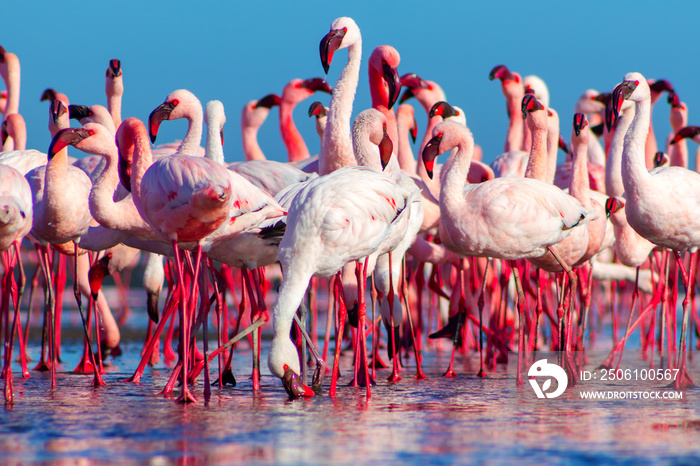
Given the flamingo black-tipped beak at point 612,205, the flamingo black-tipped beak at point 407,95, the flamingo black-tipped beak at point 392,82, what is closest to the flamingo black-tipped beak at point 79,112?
the flamingo black-tipped beak at point 392,82

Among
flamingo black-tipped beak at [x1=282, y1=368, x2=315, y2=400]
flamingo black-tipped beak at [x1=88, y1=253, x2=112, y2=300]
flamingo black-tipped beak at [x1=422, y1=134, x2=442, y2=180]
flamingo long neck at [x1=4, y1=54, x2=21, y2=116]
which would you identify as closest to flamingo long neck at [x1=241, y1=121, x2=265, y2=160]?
flamingo long neck at [x1=4, y1=54, x2=21, y2=116]

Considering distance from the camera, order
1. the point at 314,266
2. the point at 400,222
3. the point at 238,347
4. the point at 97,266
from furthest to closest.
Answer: the point at 238,347, the point at 97,266, the point at 400,222, the point at 314,266

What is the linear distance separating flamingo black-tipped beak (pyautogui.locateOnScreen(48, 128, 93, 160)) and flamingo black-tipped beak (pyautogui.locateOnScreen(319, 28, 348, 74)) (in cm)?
176

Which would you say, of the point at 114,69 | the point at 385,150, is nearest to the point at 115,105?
the point at 114,69

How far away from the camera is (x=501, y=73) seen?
1168 centimetres

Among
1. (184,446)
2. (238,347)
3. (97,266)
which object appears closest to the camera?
(184,446)

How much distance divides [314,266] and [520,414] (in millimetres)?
1396

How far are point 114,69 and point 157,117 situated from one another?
126 inches

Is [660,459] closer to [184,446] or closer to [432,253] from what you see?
[184,446]

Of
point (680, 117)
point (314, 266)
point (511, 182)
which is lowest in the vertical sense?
point (314, 266)

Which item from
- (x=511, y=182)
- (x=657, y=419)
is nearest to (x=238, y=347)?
(x=511, y=182)

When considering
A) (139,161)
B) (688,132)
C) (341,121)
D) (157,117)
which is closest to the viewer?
(139,161)

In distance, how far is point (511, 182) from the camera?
22.4 ft

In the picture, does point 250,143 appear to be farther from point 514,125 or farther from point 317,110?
point 514,125
